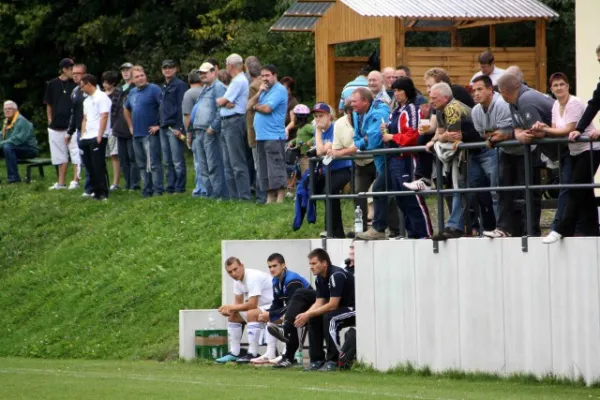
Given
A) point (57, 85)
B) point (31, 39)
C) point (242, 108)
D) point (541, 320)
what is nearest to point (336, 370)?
point (541, 320)

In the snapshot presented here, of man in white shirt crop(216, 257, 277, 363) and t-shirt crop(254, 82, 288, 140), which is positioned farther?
t-shirt crop(254, 82, 288, 140)

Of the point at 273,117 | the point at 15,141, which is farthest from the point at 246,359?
the point at 15,141

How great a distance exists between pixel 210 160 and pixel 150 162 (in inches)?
80.4

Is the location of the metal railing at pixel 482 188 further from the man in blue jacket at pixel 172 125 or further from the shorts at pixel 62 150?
the shorts at pixel 62 150

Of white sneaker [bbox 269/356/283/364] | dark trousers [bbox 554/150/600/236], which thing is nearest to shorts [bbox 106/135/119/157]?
white sneaker [bbox 269/356/283/364]

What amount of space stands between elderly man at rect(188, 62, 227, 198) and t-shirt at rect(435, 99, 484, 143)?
328 inches

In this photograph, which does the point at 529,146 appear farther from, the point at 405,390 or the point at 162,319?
the point at 162,319

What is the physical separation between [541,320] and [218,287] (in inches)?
297

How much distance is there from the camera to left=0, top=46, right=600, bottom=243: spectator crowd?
15.6 meters

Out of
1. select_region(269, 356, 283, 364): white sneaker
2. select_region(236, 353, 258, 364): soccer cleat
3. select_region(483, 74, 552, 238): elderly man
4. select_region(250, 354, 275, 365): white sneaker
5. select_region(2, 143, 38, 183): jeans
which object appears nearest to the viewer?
select_region(483, 74, 552, 238): elderly man

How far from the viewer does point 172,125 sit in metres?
25.5

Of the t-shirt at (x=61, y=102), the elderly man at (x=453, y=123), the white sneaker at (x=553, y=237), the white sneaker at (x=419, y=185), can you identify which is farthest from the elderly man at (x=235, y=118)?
the white sneaker at (x=553, y=237)

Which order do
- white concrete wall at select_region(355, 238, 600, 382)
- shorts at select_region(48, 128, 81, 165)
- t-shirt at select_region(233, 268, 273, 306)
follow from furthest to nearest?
shorts at select_region(48, 128, 81, 165) → t-shirt at select_region(233, 268, 273, 306) → white concrete wall at select_region(355, 238, 600, 382)

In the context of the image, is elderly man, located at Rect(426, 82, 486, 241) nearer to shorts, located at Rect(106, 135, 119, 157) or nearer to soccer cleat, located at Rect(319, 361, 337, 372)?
soccer cleat, located at Rect(319, 361, 337, 372)
